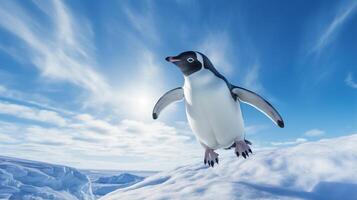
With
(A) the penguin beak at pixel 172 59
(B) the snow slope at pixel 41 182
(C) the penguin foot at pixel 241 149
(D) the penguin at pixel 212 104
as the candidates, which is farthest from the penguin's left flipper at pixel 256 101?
(B) the snow slope at pixel 41 182

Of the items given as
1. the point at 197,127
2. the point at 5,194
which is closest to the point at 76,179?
the point at 5,194

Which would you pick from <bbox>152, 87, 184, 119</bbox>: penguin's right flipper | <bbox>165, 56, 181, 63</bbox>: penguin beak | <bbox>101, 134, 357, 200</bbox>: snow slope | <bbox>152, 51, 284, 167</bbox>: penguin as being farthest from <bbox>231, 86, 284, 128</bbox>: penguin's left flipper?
<bbox>101, 134, 357, 200</bbox>: snow slope

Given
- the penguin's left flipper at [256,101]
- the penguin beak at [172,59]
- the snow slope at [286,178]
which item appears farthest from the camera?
the snow slope at [286,178]

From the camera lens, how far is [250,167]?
Result: 16.0 meters

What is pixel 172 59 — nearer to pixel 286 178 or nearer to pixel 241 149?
pixel 241 149

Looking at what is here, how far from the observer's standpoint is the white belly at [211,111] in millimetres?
4570

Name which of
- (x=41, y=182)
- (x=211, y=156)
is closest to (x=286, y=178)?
(x=211, y=156)

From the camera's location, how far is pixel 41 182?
119 metres

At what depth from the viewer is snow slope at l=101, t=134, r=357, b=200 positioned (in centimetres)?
1229

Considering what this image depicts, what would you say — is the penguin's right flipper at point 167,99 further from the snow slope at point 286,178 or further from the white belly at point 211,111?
the snow slope at point 286,178

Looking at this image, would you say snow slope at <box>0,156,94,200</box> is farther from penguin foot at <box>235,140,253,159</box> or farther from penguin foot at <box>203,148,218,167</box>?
penguin foot at <box>235,140,253,159</box>

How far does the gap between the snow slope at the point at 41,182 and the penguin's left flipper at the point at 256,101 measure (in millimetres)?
114312

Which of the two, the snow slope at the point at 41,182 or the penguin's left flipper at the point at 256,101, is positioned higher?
the snow slope at the point at 41,182

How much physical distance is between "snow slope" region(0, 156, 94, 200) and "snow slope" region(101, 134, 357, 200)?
342ft
